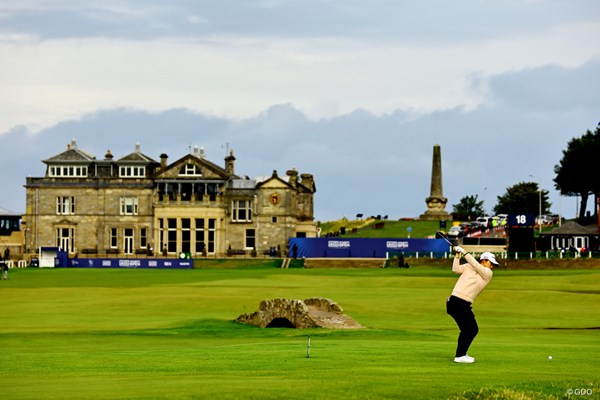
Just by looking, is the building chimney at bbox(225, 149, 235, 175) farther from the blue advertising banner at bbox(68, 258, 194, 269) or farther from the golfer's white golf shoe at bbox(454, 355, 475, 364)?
the golfer's white golf shoe at bbox(454, 355, 475, 364)

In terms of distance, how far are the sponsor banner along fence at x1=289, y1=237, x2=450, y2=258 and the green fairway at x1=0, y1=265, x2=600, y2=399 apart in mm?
34518

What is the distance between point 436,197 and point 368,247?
4558 cm

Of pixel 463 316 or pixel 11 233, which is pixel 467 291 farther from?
pixel 11 233

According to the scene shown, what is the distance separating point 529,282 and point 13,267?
59.2m

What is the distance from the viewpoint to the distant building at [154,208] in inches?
5551

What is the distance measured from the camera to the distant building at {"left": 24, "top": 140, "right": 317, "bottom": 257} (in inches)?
A: 5551

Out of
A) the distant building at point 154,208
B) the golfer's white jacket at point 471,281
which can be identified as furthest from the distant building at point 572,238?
the golfer's white jacket at point 471,281

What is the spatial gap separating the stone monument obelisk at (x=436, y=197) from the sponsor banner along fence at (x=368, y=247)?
135ft

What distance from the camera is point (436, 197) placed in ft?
565

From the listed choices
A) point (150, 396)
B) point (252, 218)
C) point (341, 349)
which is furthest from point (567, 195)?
point (150, 396)

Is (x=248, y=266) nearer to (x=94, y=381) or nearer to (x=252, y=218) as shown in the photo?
(x=252, y=218)

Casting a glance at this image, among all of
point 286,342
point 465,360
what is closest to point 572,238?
point 286,342

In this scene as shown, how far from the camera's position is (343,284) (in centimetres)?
8550

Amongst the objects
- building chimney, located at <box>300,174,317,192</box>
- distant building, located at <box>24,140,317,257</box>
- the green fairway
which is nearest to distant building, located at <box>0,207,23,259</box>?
distant building, located at <box>24,140,317,257</box>
